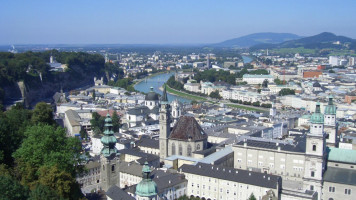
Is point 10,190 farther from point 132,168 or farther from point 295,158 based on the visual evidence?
point 295,158

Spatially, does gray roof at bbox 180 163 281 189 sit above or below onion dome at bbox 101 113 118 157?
below

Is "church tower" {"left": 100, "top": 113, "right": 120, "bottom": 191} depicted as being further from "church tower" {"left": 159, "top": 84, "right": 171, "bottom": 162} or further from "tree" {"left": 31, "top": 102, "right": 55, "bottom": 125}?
"tree" {"left": 31, "top": 102, "right": 55, "bottom": 125}

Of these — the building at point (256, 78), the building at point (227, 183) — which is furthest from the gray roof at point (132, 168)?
the building at point (256, 78)

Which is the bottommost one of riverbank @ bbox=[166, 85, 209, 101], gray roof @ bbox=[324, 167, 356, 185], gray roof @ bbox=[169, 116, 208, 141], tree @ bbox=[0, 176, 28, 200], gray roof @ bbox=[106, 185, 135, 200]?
riverbank @ bbox=[166, 85, 209, 101]

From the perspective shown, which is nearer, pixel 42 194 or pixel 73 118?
pixel 42 194

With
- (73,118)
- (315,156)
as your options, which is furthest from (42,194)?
(73,118)

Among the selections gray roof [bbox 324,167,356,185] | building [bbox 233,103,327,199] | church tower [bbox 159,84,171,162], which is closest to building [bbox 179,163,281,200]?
building [bbox 233,103,327,199]
